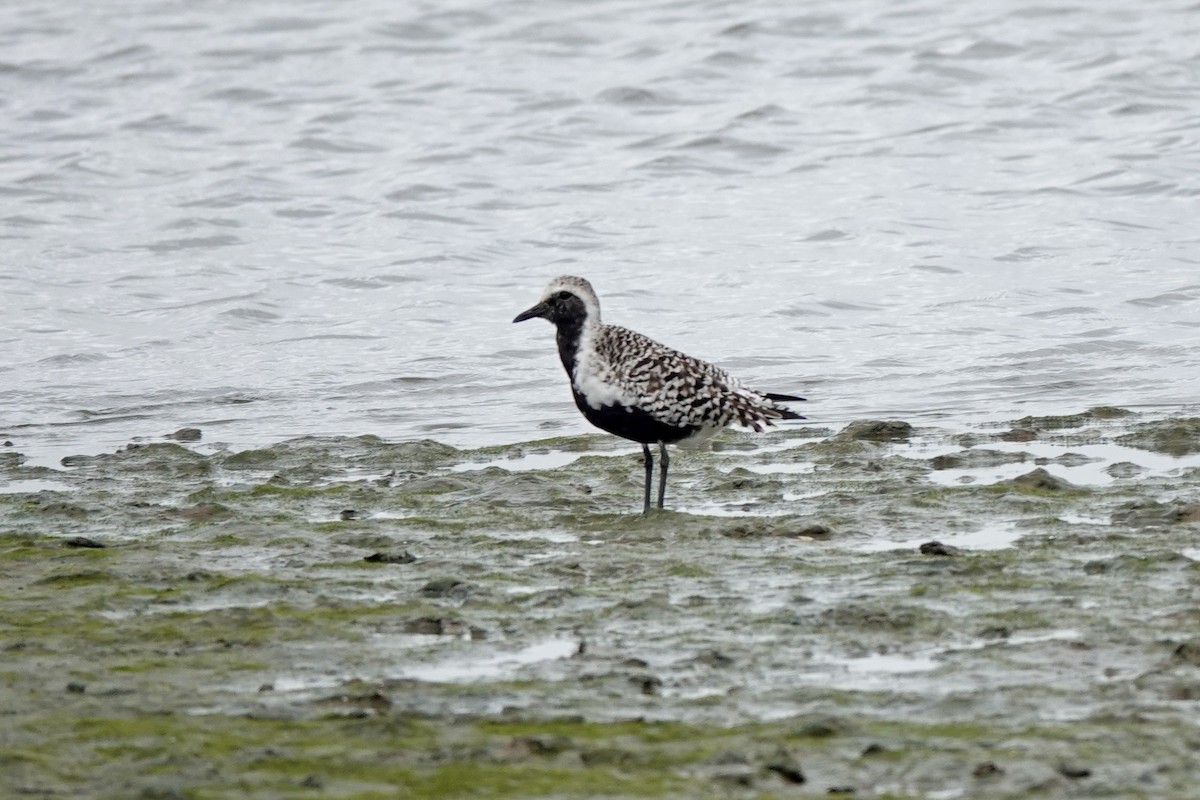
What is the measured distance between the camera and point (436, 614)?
7.43 meters

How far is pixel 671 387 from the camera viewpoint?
9.95m

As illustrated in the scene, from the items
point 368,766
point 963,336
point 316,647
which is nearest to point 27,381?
point 963,336

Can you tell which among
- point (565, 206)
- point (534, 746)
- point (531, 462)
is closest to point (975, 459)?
point (531, 462)

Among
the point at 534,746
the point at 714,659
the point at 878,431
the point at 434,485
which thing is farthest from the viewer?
the point at 878,431

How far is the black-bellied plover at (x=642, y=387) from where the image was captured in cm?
994

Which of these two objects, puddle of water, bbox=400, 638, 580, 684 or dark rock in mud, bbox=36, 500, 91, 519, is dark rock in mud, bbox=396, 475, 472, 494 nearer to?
dark rock in mud, bbox=36, 500, 91, 519

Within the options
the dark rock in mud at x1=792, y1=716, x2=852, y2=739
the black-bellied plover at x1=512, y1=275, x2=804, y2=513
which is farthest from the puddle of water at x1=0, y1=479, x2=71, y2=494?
the dark rock in mud at x1=792, y1=716, x2=852, y2=739

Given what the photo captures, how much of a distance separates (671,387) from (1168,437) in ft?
10.4

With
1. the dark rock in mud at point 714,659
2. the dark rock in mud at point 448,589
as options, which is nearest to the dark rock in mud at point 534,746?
the dark rock in mud at point 714,659

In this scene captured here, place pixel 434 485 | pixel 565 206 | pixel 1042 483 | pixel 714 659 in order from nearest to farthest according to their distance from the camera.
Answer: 1. pixel 714 659
2. pixel 1042 483
3. pixel 434 485
4. pixel 565 206

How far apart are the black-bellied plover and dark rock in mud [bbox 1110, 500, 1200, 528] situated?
201 centimetres

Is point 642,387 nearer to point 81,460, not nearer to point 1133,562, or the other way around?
point 1133,562

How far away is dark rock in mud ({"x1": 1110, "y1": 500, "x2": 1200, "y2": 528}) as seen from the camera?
8670 millimetres

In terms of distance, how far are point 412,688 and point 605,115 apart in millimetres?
20724
